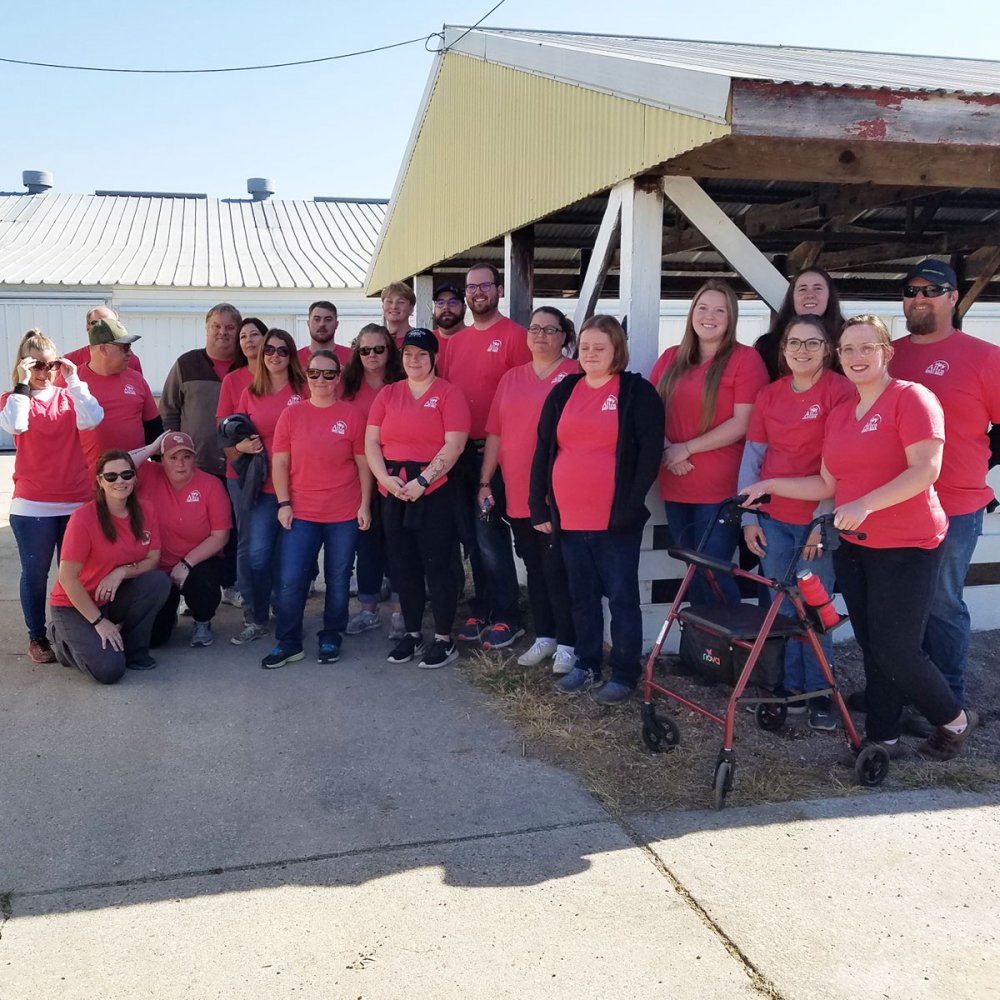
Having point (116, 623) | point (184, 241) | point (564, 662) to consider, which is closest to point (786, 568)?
point (564, 662)

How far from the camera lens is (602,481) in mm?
4516

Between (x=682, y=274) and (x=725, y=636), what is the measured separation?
7798mm

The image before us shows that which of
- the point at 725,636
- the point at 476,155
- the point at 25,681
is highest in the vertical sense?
the point at 476,155

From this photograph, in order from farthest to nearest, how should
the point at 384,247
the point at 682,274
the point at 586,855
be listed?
the point at 384,247 < the point at 682,274 < the point at 586,855

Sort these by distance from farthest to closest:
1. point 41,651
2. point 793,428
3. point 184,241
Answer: point 184,241 → point 41,651 → point 793,428

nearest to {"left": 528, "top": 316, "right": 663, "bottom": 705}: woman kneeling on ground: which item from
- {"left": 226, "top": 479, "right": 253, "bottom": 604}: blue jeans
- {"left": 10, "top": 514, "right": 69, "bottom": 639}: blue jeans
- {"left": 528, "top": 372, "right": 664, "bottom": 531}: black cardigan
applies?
{"left": 528, "top": 372, "right": 664, "bottom": 531}: black cardigan

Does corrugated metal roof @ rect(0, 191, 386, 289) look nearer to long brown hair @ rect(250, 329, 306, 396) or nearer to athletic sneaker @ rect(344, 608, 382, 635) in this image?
long brown hair @ rect(250, 329, 306, 396)

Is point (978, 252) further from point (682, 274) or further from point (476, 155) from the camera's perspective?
point (476, 155)

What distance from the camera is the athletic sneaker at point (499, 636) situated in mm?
5371

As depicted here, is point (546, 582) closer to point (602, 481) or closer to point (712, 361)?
point (602, 481)

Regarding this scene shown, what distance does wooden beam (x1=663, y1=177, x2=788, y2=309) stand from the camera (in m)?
4.97

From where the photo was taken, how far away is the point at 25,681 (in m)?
4.98

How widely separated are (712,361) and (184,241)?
1875 cm

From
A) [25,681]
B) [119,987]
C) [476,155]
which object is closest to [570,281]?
[476,155]
